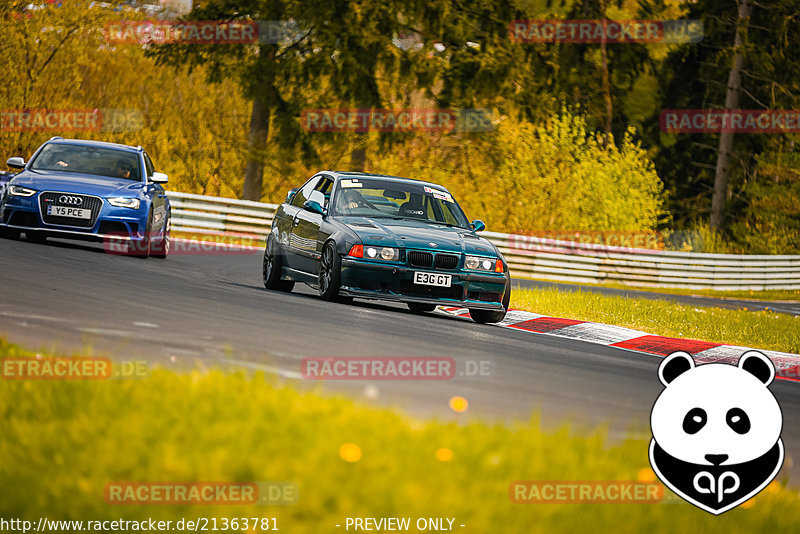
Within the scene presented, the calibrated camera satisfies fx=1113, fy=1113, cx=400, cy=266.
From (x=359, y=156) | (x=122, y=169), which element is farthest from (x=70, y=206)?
(x=359, y=156)

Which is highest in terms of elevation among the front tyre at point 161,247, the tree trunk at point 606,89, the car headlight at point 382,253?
the tree trunk at point 606,89

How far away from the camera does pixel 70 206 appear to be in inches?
598

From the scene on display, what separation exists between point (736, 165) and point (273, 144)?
84.1 feet

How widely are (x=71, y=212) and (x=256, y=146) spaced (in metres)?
19.4

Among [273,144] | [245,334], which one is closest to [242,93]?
[273,144]

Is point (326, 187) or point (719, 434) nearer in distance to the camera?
point (719, 434)

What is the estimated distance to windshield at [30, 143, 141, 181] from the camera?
16531mm

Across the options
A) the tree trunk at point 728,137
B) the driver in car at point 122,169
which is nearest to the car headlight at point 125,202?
the driver in car at point 122,169

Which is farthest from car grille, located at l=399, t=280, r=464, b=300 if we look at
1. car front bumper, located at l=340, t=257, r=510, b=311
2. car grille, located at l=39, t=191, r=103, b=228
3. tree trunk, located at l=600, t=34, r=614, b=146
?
tree trunk, located at l=600, t=34, r=614, b=146

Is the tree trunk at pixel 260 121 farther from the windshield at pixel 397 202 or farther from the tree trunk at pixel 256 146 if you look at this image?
the windshield at pixel 397 202

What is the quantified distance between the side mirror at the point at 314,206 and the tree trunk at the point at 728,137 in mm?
31557

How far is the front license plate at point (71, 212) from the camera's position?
15.2 m

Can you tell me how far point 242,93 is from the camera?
33.5 metres

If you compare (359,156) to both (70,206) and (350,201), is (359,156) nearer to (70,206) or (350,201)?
(70,206)
